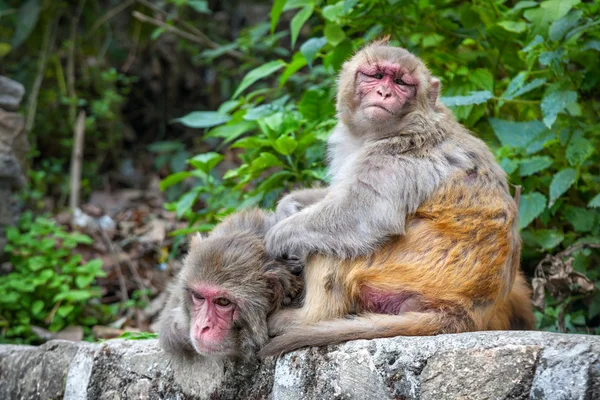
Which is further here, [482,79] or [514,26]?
[482,79]

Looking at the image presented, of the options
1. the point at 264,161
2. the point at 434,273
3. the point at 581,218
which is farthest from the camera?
the point at 264,161

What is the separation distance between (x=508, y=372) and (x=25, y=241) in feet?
18.5

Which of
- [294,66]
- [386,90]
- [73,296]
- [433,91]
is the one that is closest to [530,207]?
[433,91]

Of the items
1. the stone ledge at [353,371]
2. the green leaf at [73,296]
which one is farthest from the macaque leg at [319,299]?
the green leaf at [73,296]

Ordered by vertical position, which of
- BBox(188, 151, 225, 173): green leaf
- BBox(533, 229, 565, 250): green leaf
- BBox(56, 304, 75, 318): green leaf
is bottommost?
BBox(56, 304, 75, 318): green leaf

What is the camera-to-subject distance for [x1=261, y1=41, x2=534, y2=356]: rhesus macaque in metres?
3.70

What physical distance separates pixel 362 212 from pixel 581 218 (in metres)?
2.15

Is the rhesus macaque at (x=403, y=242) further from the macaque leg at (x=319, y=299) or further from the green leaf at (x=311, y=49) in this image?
the green leaf at (x=311, y=49)

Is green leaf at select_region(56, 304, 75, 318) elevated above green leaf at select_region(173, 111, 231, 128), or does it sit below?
below

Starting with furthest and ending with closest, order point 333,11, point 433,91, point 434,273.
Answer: point 333,11 < point 433,91 < point 434,273

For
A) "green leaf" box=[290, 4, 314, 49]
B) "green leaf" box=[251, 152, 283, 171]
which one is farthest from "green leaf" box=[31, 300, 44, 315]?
"green leaf" box=[290, 4, 314, 49]

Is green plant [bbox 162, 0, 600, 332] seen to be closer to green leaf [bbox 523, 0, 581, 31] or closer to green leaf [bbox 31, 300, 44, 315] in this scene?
green leaf [bbox 523, 0, 581, 31]

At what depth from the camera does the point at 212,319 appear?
12.5 feet

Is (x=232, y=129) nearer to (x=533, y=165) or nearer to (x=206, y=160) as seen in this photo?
(x=206, y=160)
